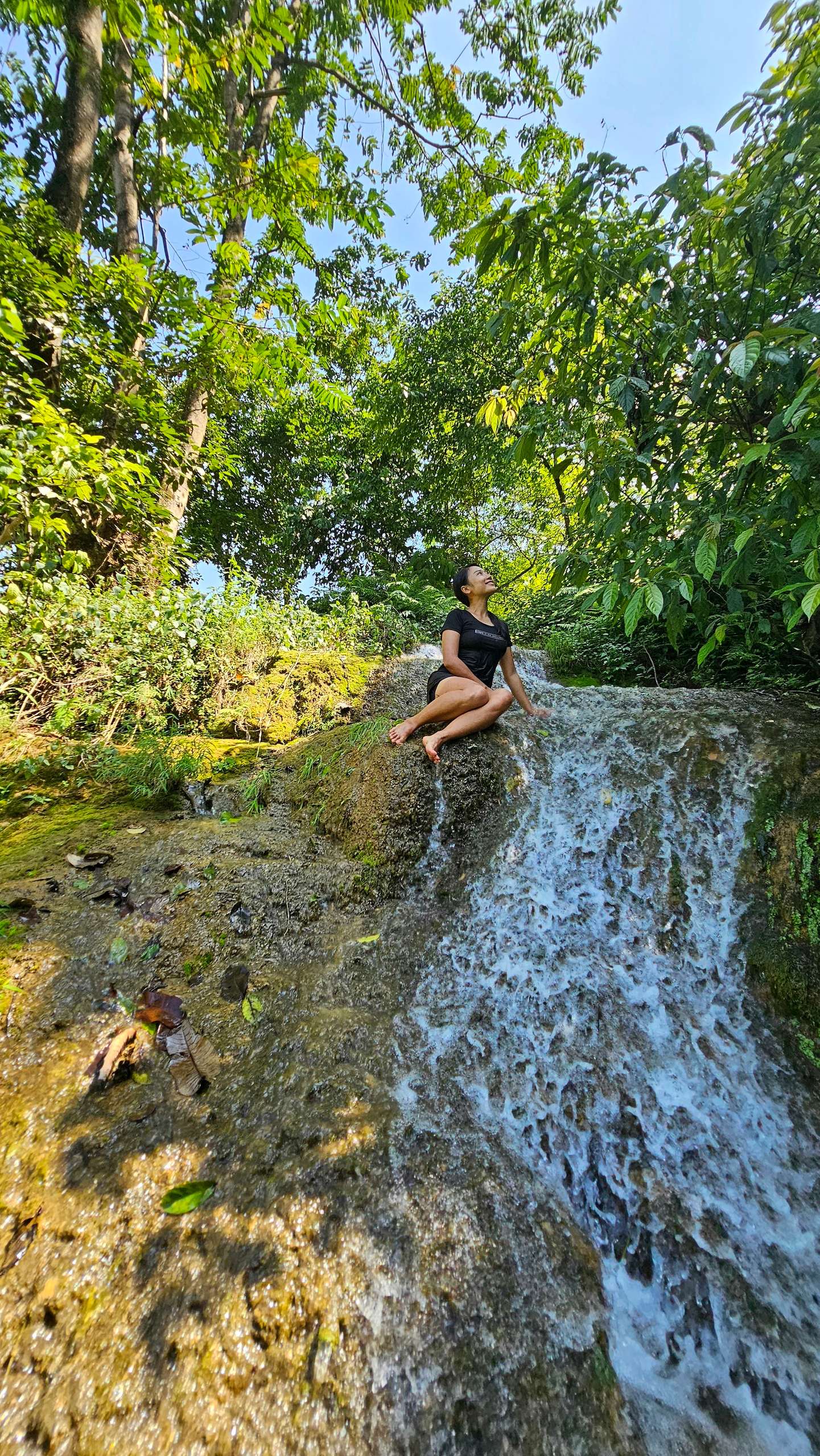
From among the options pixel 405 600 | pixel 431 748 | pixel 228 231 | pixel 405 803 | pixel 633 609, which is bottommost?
pixel 405 803

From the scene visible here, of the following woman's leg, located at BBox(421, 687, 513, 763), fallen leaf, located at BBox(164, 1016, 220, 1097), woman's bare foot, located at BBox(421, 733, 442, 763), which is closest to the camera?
fallen leaf, located at BBox(164, 1016, 220, 1097)

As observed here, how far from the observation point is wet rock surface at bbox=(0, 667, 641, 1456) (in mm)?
1325

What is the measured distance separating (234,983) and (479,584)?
3.48 meters

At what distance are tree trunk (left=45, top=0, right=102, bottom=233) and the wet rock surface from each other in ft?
26.1

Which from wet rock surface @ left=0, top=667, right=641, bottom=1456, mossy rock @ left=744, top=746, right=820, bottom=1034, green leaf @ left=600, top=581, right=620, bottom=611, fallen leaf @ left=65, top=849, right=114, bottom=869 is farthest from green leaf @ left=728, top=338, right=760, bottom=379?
fallen leaf @ left=65, top=849, right=114, bottom=869

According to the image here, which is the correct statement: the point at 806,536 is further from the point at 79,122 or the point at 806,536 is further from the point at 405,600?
the point at 79,122

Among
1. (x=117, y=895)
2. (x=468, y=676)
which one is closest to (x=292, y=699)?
(x=468, y=676)

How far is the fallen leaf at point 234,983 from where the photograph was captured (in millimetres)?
2463

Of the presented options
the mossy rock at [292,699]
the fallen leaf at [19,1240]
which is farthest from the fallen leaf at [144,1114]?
the mossy rock at [292,699]

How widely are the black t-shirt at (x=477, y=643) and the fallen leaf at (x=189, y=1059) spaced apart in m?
3.04

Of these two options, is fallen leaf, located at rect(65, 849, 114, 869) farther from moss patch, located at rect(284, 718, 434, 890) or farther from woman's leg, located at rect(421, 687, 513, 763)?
woman's leg, located at rect(421, 687, 513, 763)

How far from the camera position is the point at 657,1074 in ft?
7.84

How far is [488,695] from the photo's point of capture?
407 centimetres

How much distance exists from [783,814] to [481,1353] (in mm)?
2838
